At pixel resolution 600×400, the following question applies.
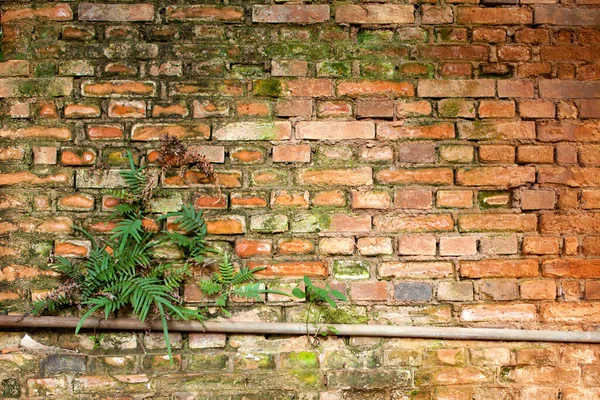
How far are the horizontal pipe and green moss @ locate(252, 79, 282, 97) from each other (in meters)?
0.86

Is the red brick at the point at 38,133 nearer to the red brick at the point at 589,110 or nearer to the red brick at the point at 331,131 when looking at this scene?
the red brick at the point at 331,131

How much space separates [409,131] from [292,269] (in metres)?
0.69

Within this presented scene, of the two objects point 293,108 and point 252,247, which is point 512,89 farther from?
point 252,247

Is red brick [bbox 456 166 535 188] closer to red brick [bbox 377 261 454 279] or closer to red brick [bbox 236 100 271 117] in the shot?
red brick [bbox 377 261 454 279]

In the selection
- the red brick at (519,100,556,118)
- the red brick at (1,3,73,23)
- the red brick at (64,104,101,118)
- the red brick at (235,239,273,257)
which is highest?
the red brick at (1,3,73,23)

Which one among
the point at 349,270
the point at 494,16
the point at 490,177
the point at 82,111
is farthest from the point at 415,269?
the point at 82,111

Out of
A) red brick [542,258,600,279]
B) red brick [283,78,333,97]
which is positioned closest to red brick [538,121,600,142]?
red brick [542,258,600,279]

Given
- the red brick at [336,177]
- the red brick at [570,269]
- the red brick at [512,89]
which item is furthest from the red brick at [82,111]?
the red brick at [570,269]

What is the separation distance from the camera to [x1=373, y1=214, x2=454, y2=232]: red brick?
1666 mm

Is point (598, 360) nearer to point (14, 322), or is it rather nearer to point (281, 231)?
point (281, 231)

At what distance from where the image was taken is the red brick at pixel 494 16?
1711 mm

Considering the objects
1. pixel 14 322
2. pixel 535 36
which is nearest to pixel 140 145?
pixel 14 322

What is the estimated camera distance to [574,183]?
5.55 feet

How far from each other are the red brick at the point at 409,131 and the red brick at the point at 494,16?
0.43 metres
